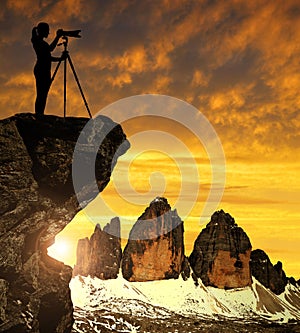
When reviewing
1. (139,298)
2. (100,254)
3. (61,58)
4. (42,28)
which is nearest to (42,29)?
(42,28)

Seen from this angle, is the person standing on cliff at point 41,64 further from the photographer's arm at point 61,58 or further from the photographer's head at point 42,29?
the photographer's arm at point 61,58

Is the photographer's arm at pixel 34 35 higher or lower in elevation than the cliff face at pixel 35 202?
higher

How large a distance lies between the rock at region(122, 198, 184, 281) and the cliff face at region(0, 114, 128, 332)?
169 m

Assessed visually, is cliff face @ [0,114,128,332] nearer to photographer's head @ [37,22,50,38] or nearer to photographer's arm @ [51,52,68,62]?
photographer's arm @ [51,52,68,62]

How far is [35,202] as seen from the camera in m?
24.2

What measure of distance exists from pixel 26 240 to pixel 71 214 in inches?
105

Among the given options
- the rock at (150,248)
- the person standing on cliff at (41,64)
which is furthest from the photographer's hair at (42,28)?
the rock at (150,248)

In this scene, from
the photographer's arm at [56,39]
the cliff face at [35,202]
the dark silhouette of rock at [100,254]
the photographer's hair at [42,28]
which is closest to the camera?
the cliff face at [35,202]

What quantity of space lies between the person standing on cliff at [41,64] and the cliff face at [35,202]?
118cm

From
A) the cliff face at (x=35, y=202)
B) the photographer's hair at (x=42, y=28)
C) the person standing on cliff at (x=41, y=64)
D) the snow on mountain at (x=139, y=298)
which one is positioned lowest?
the cliff face at (x=35, y=202)

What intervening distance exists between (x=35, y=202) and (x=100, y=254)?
16427 cm

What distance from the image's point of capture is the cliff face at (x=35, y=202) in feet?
77.8

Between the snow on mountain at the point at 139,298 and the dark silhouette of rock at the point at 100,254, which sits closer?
the snow on mountain at the point at 139,298

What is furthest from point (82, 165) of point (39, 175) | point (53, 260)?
point (53, 260)
